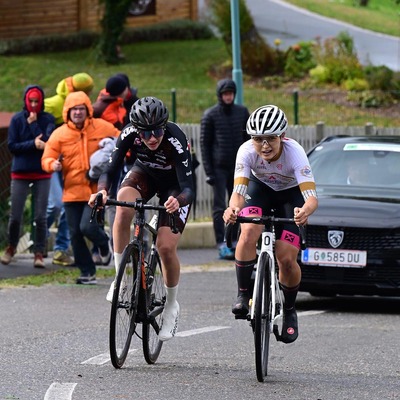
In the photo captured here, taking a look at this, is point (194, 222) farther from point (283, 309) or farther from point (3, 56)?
point (3, 56)

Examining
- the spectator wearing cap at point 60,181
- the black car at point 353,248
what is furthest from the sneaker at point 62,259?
the black car at point 353,248

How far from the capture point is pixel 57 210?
16297 mm

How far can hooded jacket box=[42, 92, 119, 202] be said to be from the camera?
1399cm

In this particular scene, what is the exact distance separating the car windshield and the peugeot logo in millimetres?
949

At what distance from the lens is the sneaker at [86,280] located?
14392 mm

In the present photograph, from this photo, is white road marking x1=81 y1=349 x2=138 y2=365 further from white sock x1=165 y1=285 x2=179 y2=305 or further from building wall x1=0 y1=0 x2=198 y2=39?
building wall x1=0 y1=0 x2=198 y2=39

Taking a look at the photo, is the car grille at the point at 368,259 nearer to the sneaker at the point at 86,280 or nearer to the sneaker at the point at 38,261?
the sneaker at the point at 86,280

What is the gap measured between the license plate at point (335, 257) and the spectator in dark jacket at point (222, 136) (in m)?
3.93

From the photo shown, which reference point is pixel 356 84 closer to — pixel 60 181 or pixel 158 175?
pixel 60 181

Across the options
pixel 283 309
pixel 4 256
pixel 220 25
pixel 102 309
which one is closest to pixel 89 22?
pixel 220 25

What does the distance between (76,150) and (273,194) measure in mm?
4269

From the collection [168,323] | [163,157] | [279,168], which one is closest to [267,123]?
[279,168]

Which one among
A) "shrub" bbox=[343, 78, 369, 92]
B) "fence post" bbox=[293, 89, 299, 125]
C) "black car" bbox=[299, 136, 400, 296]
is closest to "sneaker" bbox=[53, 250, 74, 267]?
"black car" bbox=[299, 136, 400, 296]

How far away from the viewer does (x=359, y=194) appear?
45.1ft
